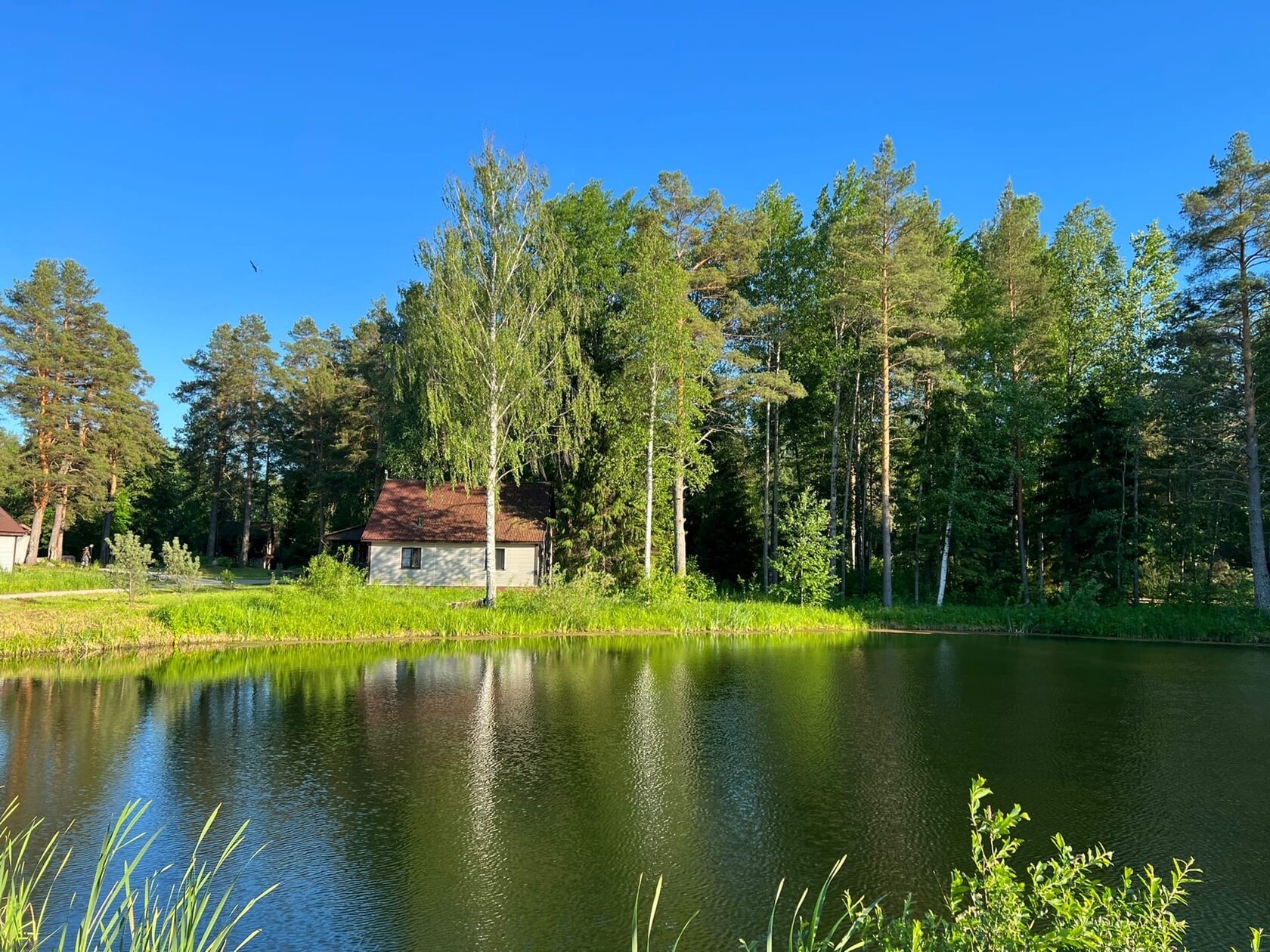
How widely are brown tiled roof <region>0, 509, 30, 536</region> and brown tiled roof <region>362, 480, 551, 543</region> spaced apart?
14.1 metres

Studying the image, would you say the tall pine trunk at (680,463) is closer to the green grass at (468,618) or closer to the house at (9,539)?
the green grass at (468,618)

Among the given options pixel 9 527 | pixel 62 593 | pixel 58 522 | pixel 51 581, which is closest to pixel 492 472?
pixel 62 593

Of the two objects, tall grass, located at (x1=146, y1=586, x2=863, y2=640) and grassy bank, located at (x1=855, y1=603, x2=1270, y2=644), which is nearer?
tall grass, located at (x1=146, y1=586, x2=863, y2=640)

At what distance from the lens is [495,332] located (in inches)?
954

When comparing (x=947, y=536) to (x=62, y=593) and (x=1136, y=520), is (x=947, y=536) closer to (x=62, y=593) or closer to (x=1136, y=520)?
(x=1136, y=520)

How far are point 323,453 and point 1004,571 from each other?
33758 mm

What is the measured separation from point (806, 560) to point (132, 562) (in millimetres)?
20036

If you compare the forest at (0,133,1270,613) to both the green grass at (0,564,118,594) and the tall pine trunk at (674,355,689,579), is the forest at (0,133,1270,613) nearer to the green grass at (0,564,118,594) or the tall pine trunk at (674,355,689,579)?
the tall pine trunk at (674,355,689,579)

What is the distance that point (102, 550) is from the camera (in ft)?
142

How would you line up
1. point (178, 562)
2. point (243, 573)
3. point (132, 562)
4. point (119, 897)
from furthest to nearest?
point (243, 573) < point (178, 562) < point (132, 562) < point (119, 897)

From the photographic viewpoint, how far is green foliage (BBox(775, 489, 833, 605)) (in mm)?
25781

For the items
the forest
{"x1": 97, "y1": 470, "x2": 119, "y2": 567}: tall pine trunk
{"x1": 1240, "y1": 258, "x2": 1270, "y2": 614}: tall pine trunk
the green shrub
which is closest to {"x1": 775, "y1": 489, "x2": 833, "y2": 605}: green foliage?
the forest

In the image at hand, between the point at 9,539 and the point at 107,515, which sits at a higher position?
the point at 107,515

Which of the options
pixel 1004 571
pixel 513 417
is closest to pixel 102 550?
pixel 513 417
